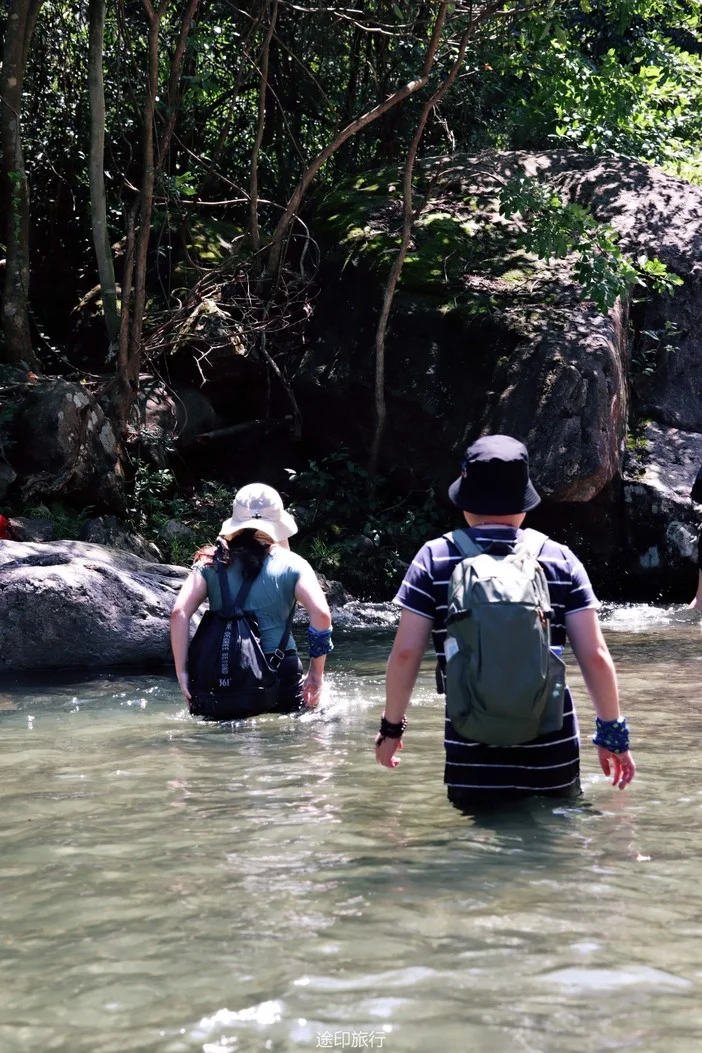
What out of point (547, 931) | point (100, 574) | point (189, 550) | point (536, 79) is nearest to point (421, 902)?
point (547, 931)

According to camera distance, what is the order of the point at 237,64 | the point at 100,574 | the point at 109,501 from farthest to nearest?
the point at 237,64, the point at 109,501, the point at 100,574

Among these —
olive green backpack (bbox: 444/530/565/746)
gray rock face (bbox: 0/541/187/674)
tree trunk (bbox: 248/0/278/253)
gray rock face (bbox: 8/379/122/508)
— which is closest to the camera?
olive green backpack (bbox: 444/530/565/746)

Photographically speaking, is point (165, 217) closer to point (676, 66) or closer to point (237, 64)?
point (237, 64)

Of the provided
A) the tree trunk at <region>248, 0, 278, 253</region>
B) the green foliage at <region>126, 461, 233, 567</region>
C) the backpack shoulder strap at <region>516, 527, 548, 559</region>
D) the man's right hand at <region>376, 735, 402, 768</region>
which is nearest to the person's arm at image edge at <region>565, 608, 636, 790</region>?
the backpack shoulder strap at <region>516, 527, 548, 559</region>

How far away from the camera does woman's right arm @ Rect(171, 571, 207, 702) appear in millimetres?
6605

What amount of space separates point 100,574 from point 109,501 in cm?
418

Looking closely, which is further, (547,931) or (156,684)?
(156,684)

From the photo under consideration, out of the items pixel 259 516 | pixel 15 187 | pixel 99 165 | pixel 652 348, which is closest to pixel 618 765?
pixel 259 516

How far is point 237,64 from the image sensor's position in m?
17.3

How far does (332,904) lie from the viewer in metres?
3.99

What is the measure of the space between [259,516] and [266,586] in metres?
0.41

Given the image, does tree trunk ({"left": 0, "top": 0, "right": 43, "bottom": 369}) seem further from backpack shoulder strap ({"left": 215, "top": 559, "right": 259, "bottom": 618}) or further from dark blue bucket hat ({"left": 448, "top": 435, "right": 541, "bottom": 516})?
dark blue bucket hat ({"left": 448, "top": 435, "right": 541, "bottom": 516})

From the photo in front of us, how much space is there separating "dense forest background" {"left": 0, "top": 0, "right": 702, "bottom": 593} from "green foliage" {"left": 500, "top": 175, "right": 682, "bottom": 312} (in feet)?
0.12

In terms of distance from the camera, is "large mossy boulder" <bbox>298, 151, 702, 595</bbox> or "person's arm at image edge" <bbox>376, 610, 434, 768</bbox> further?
"large mossy boulder" <bbox>298, 151, 702, 595</bbox>
